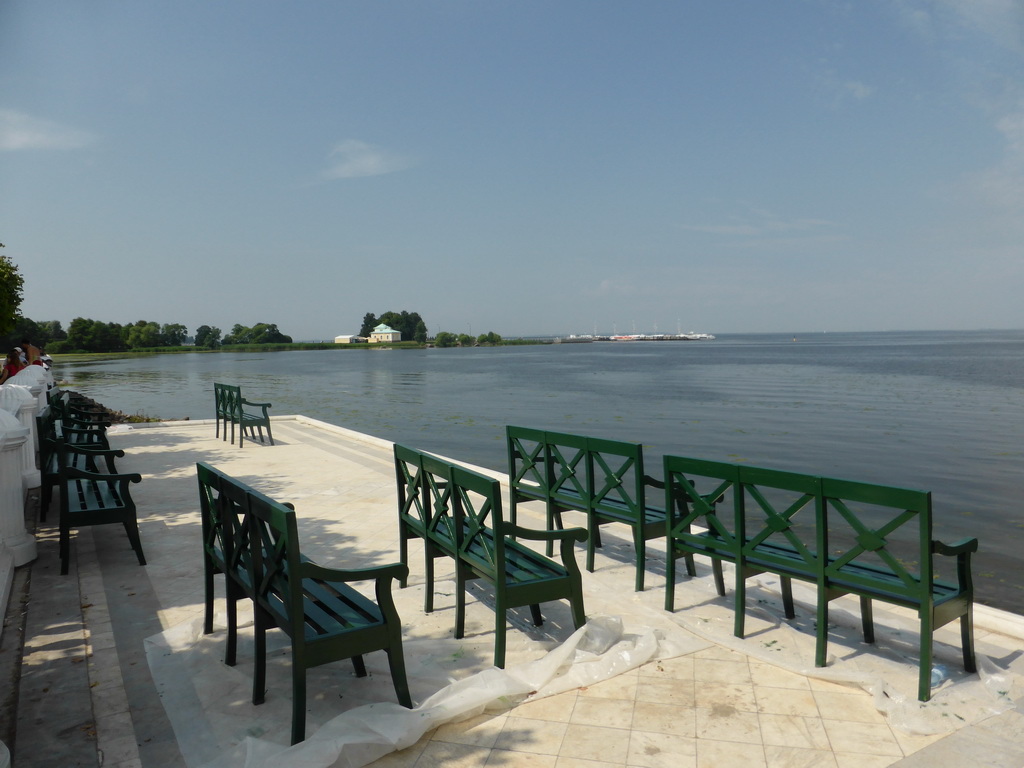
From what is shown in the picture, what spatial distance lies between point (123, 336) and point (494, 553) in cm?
15791

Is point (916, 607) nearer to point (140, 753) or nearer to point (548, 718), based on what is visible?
point (548, 718)

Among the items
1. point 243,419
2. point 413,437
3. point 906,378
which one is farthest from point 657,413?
point 906,378

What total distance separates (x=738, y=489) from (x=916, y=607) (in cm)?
113

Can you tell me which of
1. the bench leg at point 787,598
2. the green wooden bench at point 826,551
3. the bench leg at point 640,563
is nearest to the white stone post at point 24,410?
the bench leg at point 640,563

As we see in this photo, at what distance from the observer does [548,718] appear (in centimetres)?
357

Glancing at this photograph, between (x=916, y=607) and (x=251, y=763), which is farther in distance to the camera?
(x=916, y=607)

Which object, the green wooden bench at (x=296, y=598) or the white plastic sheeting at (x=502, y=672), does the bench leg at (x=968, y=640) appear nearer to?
the white plastic sheeting at (x=502, y=672)

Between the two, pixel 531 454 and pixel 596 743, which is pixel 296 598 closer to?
pixel 596 743

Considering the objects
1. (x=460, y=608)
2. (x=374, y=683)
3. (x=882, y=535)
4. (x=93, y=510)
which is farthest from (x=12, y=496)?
(x=882, y=535)

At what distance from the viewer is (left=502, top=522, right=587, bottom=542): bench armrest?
165 inches

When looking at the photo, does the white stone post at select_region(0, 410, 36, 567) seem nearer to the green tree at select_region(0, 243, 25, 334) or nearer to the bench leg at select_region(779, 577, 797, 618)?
the bench leg at select_region(779, 577, 797, 618)

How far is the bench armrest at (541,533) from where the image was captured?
4195 mm

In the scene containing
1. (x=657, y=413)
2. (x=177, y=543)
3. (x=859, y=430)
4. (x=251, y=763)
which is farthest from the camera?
(x=657, y=413)

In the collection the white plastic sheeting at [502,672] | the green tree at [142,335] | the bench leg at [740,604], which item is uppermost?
the green tree at [142,335]
